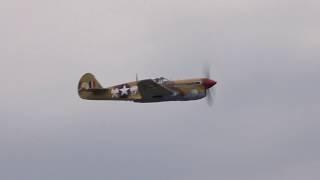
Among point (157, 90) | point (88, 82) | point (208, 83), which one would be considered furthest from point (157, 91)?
point (88, 82)

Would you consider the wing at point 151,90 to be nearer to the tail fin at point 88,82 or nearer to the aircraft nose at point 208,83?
the aircraft nose at point 208,83

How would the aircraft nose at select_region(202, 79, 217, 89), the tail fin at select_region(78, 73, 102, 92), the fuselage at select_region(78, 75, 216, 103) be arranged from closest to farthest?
the fuselage at select_region(78, 75, 216, 103) < the aircraft nose at select_region(202, 79, 217, 89) < the tail fin at select_region(78, 73, 102, 92)

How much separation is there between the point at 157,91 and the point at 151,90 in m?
0.53

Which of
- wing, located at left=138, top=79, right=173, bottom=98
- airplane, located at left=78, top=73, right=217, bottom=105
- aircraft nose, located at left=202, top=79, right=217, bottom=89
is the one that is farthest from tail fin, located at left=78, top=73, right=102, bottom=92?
aircraft nose, located at left=202, top=79, right=217, bottom=89

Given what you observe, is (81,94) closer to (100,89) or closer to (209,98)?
(100,89)

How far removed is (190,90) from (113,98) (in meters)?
7.22

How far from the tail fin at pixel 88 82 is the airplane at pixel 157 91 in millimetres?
5260

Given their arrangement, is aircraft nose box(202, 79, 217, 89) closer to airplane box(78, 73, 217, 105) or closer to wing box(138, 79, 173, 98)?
airplane box(78, 73, 217, 105)

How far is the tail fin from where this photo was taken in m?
130

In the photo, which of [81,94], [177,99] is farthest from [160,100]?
[81,94]

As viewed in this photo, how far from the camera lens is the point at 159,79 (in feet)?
394

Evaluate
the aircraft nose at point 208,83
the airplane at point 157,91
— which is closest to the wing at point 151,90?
the airplane at point 157,91

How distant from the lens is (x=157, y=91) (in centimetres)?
11831

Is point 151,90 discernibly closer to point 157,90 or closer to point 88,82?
point 157,90
